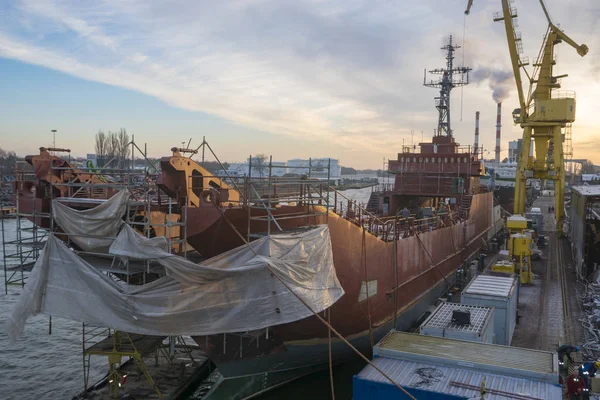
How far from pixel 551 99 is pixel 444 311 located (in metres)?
20.4

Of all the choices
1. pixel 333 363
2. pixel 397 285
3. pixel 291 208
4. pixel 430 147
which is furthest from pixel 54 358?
pixel 430 147

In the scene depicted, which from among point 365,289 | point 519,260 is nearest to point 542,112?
point 519,260

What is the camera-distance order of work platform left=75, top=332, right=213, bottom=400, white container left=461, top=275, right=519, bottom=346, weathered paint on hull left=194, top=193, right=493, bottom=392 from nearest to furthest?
weathered paint on hull left=194, top=193, right=493, bottom=392 → work platform left=75, top=332, right=213, bottom=400 → white container left=461, top=275, right=519, bottom=346

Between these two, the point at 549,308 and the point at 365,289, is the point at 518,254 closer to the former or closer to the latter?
the point at 549,308

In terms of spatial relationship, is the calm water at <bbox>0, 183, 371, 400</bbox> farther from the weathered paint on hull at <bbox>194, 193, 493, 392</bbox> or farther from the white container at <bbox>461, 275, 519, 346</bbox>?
the white container at <bbox>461, 275, 519, 346</bbox>

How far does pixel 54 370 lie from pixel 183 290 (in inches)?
341

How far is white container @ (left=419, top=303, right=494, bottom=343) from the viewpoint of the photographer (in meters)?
10.8

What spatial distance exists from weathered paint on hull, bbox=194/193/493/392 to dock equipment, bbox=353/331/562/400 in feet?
6.70

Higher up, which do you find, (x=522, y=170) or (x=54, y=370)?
(x=522, y=170)

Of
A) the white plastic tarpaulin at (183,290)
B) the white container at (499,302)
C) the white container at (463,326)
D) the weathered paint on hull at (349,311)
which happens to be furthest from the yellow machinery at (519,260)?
the white plastic tarpaulin at (183,290)

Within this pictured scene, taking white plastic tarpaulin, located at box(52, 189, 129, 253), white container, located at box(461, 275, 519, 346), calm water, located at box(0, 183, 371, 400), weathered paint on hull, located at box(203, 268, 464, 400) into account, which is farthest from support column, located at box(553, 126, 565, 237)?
white plastic tarpaulin, located at box(52, 189, 129, 253)

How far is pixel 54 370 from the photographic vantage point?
579 inches

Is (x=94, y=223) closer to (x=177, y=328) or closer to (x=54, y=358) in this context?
(x=177, y=328)

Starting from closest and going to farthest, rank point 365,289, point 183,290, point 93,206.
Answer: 1. point 183,290
2. point 93,206
3. point 365,289
